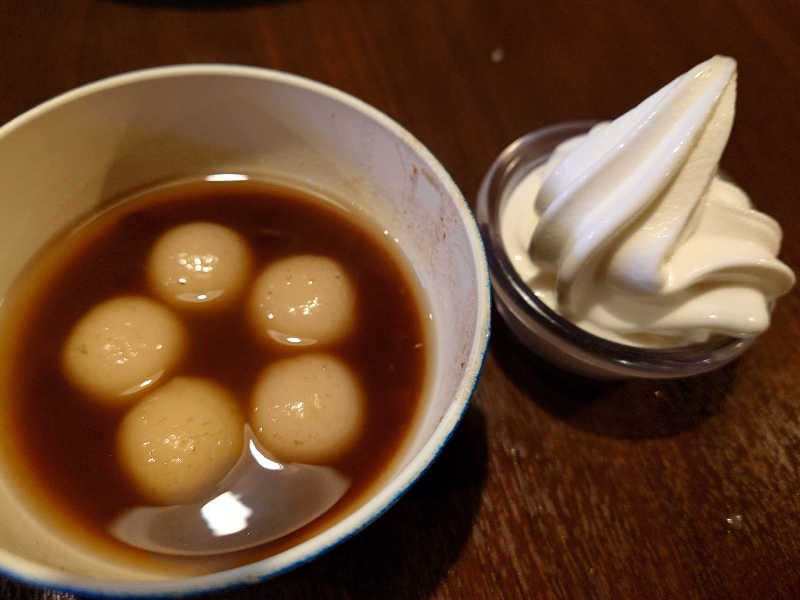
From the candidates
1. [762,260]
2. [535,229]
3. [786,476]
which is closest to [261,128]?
[535,229]

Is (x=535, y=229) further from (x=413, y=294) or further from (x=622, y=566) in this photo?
(x=622, y=566)

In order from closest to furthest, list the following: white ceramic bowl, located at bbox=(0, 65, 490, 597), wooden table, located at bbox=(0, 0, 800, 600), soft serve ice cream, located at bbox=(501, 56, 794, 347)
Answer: white ceramic bowl, located at bbox=(0, 65, 490, 597), wooden table, located at bbox=(0, 0, 800, 600), soft serve ice cream, located at bbox=(501, 56, 794, 347)

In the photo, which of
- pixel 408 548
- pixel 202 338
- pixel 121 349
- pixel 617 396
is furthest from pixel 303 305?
pixel 617 396

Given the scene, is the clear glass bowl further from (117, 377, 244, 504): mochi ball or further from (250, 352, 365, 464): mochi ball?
(117, 377, 244, 504): mochi ball

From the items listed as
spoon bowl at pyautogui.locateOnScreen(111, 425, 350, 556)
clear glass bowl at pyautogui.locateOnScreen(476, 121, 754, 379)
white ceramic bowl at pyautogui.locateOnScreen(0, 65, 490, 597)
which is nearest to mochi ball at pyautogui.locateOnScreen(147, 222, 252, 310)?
white ceramic bowl at pyautogui.locateOnScreen(0, 65, 490, 597)

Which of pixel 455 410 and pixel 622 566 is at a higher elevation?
pixel 455 410

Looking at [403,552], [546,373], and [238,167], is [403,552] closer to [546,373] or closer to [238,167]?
[546,373]
